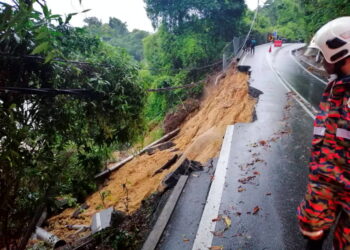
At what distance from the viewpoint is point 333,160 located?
1.81 meters

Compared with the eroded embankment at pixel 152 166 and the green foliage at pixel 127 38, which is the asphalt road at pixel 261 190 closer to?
the eroded embankment at pixel 152 166

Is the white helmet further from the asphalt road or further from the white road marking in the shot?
the white road marking

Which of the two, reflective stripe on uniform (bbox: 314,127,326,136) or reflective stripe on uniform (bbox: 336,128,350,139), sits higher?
reflective stripe on uniform (bbox: 336,128,350,139)

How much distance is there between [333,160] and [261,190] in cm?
276

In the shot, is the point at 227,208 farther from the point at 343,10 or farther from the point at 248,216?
the point at 343,10

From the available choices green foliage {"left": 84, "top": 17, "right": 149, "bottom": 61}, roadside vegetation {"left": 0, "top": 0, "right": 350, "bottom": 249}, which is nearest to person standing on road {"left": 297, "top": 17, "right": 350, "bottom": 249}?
roadside vegetation {"left": 0, "top": 0, "right": 350, "bottom": 249}

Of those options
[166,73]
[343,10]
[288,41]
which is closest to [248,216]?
[343,10]

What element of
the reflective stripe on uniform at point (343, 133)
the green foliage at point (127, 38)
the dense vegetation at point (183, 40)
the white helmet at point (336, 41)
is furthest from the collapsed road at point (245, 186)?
the green foliage at point (127, 38)

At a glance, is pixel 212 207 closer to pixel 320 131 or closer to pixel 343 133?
pixel 320 131

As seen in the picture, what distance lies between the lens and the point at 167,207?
4.22m

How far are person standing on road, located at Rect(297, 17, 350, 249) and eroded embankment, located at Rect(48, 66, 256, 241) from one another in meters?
4.45

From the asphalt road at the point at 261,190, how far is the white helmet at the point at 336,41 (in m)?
2.34

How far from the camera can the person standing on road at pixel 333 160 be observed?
1.75 metres

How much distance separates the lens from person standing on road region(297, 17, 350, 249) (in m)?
1.75
